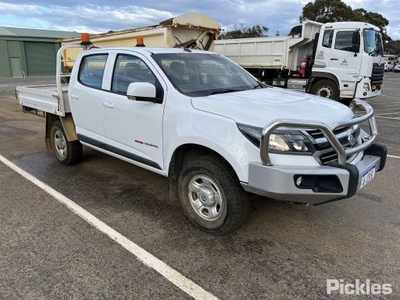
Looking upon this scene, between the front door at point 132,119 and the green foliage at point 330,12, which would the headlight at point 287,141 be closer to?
the front door at point 132,119

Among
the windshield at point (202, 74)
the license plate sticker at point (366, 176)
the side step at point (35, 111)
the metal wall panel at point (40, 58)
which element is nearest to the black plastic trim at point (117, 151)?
the windshield at point (202, 74)

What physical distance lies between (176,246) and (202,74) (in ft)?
6.51

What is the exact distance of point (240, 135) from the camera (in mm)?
2914

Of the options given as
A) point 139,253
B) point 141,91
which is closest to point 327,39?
point 141,91

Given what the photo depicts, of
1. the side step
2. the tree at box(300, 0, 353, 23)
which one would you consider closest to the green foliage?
the tree at box(300, 0, 353, 23)

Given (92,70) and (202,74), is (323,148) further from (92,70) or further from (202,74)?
(92,70)

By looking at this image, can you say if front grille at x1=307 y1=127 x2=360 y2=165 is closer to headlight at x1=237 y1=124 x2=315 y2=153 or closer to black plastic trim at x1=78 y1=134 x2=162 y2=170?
headlight at x1=237 y1=124 x2=315 y2=153

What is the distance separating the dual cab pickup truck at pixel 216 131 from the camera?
2766 mm

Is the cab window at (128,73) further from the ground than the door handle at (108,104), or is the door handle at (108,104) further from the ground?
the cab window at (128,73)

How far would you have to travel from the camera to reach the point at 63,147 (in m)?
5.62

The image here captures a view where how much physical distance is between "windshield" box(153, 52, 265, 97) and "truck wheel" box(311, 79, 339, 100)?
835 cm

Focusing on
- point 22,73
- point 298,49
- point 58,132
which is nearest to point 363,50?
point 298,49

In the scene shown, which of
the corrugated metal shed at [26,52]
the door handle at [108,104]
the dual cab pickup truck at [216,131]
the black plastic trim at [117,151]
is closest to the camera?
the dual cab pickup truck at [216,131]

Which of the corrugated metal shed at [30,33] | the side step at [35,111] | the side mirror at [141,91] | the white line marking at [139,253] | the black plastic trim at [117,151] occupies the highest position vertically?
the corrugated metal shed at [30,33]
